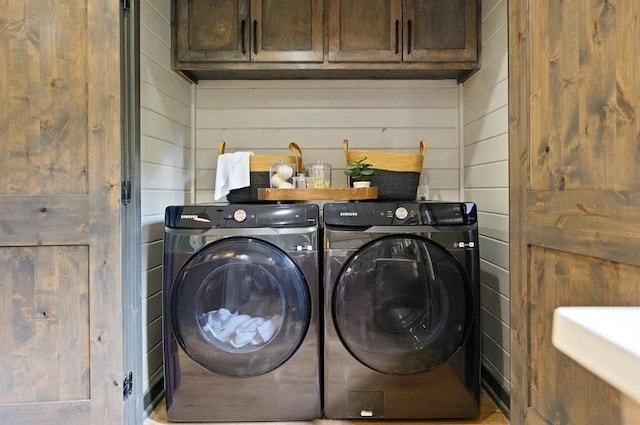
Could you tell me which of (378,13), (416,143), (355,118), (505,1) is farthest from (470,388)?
(378,13)

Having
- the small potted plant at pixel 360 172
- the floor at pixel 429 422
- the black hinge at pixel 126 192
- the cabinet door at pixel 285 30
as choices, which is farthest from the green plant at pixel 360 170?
the floor at pixel 429 422

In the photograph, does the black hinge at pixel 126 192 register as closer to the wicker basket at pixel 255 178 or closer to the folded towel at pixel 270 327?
the wicker basket at pixel 255 178

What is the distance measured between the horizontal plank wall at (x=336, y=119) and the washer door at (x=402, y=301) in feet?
2.87

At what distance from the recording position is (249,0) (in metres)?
2.12

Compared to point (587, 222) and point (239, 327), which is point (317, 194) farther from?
point (587, 222)

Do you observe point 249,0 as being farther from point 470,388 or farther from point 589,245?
point 470,388

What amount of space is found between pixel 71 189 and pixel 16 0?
0.73 metres

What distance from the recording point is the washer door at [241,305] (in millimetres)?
1677

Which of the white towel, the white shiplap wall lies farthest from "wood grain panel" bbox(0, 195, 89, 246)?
the white towel

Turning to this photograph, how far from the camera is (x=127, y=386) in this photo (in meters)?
1.62

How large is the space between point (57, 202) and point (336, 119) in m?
1.57

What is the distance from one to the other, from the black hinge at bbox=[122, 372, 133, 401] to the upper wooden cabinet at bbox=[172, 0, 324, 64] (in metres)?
1.57

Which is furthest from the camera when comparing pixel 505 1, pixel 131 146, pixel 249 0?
pixel 249 0

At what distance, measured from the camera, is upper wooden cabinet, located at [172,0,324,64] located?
2125mm
